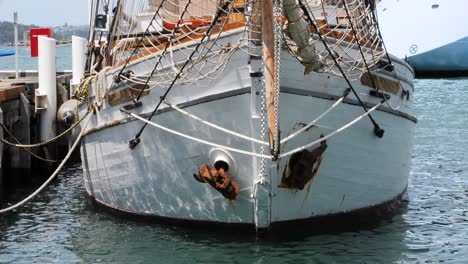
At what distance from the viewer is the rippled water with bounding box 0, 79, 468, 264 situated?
457 inches

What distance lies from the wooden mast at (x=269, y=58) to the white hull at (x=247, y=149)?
0.25 meters

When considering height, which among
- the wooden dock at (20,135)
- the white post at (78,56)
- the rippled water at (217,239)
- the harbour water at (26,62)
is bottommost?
the rippled water at (217,239)

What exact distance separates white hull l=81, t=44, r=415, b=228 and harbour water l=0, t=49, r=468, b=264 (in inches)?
12.5

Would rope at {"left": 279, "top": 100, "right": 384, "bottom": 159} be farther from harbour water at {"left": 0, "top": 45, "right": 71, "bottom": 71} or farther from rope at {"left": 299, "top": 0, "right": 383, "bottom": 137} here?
harbour water at {"left": 0, "top": 45, "right": 71, "bottom": 71}

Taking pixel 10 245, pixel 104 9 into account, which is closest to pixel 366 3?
pixel 104 9

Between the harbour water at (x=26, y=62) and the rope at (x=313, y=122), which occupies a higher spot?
the harbour water at (x=26, y=62)

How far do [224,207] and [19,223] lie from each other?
3.88 metres

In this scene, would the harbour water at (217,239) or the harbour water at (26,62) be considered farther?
the harbour water at (26,62)

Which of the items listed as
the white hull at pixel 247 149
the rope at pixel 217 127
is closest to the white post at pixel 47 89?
the white hull at pixel 247 149

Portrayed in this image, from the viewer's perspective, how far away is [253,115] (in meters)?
11.0

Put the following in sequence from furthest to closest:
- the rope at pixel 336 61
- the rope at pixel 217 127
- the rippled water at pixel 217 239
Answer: the rippled water at pixel 217 239 < the rope at pixel 217 127 < the rope at pixel 336 61

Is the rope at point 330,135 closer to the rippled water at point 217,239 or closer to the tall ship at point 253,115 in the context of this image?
the tall ship at point 253,115

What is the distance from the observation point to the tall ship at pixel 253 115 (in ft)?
35.7

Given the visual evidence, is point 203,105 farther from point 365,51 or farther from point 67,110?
point 67,110
